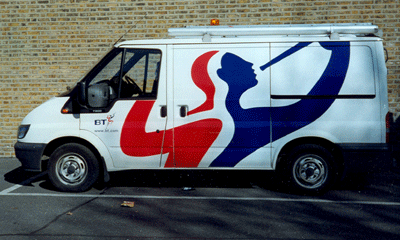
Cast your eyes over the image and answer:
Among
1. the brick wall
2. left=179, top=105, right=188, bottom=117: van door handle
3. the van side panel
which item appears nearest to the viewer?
the van side panel

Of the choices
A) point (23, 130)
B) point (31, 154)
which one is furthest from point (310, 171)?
point (23, 130)

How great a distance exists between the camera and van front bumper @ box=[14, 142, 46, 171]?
6.02 metres

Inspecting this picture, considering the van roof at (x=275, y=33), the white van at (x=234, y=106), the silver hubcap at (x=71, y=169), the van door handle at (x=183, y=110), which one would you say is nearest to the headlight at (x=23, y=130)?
the white van at (x=234, y=106)

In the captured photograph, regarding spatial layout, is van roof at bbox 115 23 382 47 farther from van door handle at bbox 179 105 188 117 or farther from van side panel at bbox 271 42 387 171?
van door handle at bbox 179 105 188 117

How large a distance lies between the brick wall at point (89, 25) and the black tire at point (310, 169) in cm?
342

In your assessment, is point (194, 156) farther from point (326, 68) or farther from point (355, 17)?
point (355, 17)

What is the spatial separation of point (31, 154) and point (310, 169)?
3.88 metres

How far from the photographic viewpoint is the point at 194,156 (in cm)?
594

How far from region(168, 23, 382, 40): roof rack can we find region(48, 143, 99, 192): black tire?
2.09m

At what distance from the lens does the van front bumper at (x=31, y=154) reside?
6.02 meters

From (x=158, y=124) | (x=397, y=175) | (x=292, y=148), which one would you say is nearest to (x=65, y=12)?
(x=158, y=124)

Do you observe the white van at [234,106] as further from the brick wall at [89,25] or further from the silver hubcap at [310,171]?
the brick wall at [89,25]

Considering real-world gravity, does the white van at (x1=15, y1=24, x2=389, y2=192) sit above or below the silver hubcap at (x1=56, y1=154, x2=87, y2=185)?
above

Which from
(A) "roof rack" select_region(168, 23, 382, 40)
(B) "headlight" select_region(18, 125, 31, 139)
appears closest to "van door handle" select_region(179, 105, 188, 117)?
(A) "roof rack" select_region(168, 23, 382, 40)
